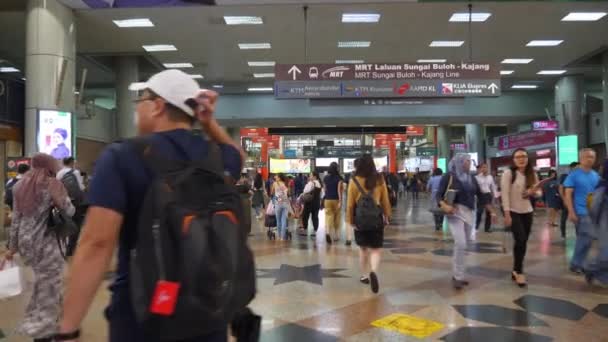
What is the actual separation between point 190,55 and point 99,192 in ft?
53.5

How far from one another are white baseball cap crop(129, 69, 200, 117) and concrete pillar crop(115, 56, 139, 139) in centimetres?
1595

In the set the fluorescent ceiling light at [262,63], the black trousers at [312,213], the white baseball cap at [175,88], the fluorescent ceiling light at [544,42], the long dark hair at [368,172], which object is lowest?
the black trousers at [312,213]

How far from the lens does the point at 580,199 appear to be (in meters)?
7.25

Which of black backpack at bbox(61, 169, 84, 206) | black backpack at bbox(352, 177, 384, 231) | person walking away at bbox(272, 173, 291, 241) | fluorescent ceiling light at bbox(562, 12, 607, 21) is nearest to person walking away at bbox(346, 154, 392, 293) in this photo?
black backpack at bbox(352, 177, 384, 231)

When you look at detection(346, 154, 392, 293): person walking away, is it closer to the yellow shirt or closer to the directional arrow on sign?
the yellow shirt

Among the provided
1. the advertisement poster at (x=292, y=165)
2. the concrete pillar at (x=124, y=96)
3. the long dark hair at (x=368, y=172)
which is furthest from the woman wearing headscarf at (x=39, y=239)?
the advertisement poster at (x=292, y=165)

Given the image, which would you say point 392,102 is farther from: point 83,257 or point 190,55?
point 83,257

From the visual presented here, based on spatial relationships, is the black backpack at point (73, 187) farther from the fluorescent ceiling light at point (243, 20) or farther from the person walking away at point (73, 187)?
the fluorescent ceiling light at point (243, 20)

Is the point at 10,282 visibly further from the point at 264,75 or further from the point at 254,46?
the point at 264,75

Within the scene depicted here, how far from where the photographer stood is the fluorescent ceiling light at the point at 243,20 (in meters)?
13.4

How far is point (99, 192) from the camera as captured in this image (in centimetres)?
162

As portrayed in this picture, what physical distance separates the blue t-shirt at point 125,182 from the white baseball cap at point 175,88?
0.41 ft

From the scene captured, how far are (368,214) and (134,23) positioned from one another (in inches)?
406

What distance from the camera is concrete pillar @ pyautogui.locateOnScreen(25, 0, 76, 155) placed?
36.7ft
